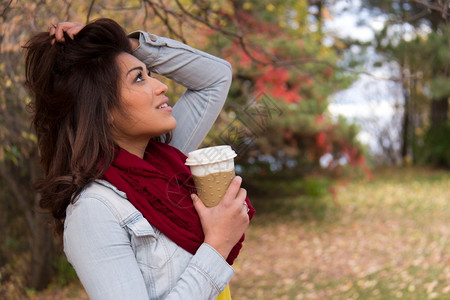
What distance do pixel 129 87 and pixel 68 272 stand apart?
5.43m

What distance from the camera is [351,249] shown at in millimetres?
7547

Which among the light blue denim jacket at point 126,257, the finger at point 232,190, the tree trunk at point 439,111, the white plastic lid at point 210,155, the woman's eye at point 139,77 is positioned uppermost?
the woman's eye at point 139,77

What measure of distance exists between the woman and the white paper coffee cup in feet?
0.08

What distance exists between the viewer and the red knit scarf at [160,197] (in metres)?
1.42

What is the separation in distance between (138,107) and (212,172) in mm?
257

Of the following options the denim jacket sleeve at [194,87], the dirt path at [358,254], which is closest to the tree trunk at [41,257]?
the dirt path at [358,254]

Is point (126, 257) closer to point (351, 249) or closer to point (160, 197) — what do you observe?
point (160, 197)

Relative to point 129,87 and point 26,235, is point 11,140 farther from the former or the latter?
point 129,87

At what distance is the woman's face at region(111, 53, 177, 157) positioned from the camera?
150 cm

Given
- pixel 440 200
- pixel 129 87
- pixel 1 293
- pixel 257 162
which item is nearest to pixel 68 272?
pixel 1 293

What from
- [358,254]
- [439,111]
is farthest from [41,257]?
[439,111]

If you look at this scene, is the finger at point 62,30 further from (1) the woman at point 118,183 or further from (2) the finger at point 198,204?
(2) the finger at point 198,204

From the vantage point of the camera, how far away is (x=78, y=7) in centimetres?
529

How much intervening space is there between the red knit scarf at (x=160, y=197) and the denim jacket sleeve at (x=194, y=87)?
0.34m
